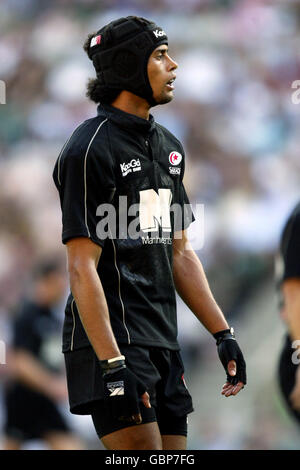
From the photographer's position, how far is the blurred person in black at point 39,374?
7.56 metres

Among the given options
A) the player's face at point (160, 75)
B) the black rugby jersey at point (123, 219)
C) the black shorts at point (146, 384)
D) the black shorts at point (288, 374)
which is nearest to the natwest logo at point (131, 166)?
the black rugby jersey at point (123, 219)

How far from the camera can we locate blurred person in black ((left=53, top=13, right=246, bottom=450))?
336 centimetres

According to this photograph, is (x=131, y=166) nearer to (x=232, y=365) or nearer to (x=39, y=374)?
(x=232, y=365)

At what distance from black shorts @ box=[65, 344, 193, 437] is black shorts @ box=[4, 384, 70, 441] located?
4.23 m

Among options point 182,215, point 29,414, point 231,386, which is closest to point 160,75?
point 182,215

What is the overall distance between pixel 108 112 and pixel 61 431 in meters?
4.56

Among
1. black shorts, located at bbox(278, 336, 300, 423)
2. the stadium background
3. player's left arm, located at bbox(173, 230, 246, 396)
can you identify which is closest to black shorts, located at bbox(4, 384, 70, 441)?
the stadium background

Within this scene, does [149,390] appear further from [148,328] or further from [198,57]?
[198,57]

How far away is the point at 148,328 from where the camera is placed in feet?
11.5

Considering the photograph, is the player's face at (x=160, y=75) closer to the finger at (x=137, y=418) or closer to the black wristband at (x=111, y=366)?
the black wristband at (x=111, y=366)

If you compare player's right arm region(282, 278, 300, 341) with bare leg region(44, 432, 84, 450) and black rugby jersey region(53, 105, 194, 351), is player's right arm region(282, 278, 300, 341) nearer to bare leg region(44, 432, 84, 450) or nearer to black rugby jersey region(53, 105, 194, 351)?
black rugby jersey region(53, 105, 194, 351)

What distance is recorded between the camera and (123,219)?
139 inches

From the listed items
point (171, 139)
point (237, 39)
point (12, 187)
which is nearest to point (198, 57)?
point (237, 39)
